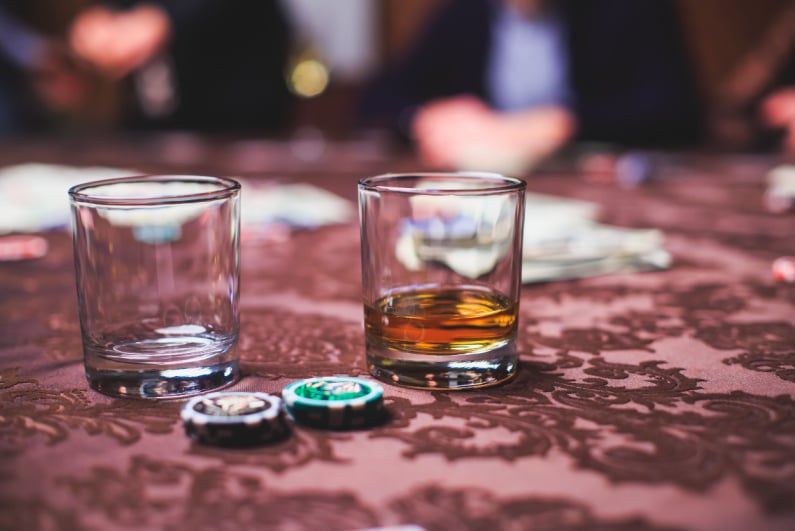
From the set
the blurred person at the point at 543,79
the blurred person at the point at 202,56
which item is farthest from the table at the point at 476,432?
the blurred person at the point at 202,56

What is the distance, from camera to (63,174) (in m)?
1.83

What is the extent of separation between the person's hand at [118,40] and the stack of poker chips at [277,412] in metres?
2.59

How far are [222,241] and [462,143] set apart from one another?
1.61 m

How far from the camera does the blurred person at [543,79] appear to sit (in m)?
2.47

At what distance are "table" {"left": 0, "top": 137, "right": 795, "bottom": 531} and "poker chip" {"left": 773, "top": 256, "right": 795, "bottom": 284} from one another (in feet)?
0.09

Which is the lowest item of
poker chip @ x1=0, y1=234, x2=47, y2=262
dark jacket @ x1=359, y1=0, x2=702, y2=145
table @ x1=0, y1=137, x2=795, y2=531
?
table @ x1=0, y1=137, x2=795, y2=531

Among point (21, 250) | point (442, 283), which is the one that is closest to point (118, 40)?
point (21, 250)

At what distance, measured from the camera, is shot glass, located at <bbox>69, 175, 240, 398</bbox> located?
25.0 inches

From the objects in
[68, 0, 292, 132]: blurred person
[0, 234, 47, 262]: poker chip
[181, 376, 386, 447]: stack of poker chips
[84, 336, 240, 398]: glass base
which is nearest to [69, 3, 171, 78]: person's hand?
[68, 0, 292, 132]: blurred person

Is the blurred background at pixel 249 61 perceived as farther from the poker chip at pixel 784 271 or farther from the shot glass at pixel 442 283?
the shot glass at pixel 442 283

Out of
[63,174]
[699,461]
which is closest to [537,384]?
[699,461]

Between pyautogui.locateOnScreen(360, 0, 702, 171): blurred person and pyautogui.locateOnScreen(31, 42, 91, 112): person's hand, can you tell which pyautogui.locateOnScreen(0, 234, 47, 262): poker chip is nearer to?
pyautogui.locateOnScreen(360, 0, 702, 171): blurred person

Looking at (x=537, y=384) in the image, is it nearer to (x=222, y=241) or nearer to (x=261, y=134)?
(x=222, y=241)

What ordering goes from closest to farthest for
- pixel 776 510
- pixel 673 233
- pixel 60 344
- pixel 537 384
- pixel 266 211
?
1. pixel 776 510
2. pixel 537 384
3. pixel 60 344
4. pixel 673 233
5. pixel 266 211
